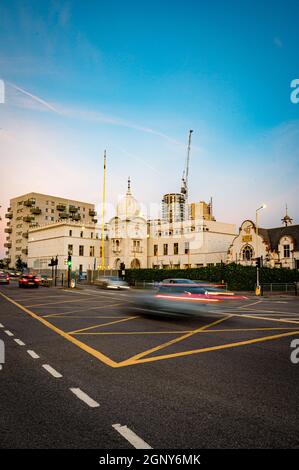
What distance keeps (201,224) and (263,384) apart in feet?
210

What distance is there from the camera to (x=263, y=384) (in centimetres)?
556

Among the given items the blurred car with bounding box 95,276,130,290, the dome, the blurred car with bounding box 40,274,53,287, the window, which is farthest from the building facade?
the dome

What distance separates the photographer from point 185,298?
1415 centimetres

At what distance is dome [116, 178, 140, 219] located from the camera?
258 feet

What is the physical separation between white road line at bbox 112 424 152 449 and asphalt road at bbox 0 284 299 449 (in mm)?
11

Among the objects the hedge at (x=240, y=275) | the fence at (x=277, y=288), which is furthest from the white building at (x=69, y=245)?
the fence at (x=277, y=288)

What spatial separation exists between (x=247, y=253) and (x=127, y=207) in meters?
34.1

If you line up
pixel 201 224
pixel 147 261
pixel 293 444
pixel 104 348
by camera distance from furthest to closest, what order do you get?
pixel 147 261 → pixel 201 224 → pixel 104 348 → pixel 293 444

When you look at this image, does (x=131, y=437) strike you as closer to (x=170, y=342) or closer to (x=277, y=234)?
(x=170, y=342)

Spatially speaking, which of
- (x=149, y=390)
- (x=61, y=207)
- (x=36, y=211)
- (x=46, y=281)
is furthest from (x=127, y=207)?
(x=149, y=390)

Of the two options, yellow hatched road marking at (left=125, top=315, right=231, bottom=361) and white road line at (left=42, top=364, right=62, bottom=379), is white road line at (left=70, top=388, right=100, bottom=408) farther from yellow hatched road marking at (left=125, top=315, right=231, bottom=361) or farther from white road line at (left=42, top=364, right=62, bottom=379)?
yellow hatched road marking at (left=125, top=315, right=231, bottom=361)

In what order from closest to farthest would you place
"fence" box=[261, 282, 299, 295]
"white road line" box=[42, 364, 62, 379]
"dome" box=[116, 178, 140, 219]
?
"white road line" box=[42, 364, 62, 379] → "fence" box=[261, 282, 299, 295] → "dome" box=[116, 178, 140, 219]
